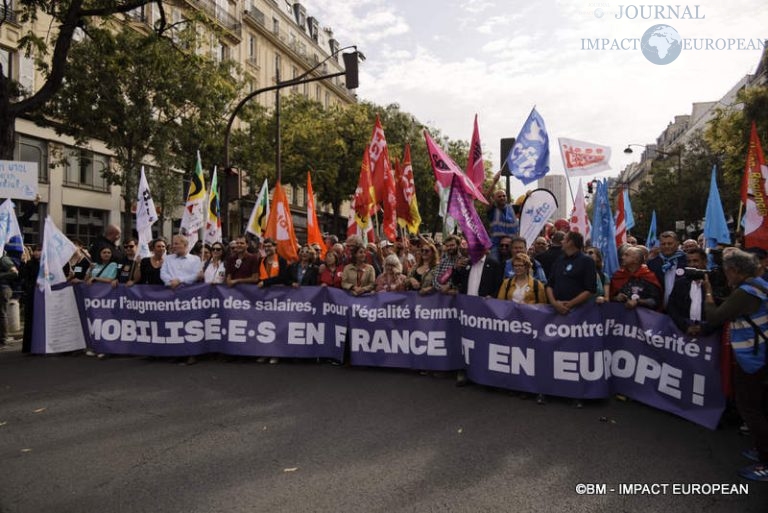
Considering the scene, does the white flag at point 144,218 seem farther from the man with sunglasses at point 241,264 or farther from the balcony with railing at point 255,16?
the balcony with railing at point 255,16

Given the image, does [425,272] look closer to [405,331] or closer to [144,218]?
[405,331]

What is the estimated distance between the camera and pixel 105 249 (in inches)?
333

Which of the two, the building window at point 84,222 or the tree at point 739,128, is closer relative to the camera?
the tree at point 739,128

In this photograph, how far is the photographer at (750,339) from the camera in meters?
3.80

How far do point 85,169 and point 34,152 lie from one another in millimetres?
2978

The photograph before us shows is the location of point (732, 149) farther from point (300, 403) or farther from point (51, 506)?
point (51, 506)

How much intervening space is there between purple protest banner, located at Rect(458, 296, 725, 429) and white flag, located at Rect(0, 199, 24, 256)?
280 inches

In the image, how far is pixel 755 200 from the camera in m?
6.40

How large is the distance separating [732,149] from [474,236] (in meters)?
18.0

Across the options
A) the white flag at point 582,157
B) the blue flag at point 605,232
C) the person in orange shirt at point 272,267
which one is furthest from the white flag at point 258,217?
the blue flag at point 605,232

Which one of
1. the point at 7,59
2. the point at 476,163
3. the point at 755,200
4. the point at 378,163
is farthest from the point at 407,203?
the point at 7,59

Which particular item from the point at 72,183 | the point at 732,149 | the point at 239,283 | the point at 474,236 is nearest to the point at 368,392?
the point at 474,236

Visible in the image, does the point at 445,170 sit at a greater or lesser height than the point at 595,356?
greater

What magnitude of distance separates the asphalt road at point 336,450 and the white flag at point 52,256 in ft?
7.50
